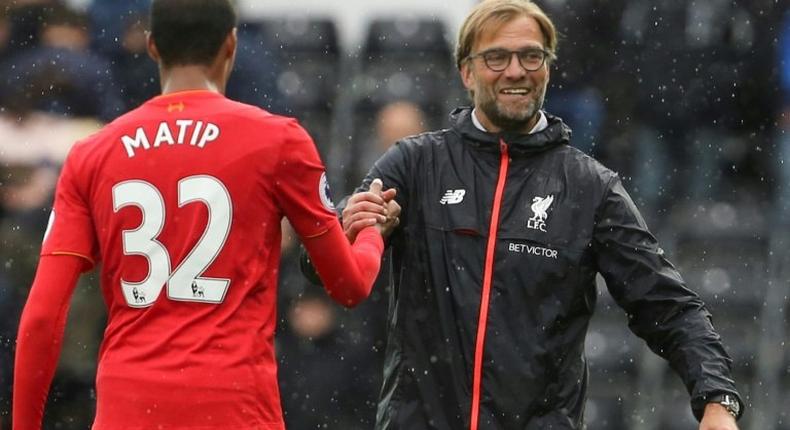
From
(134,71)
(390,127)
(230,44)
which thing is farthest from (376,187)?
(134,71)

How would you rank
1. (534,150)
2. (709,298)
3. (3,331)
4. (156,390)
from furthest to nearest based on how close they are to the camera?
(709,298) → (3,331) → (534,150) → (156,390)

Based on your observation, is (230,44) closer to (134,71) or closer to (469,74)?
(469,74)

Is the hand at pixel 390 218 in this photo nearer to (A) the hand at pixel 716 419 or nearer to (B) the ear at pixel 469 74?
(B) the ear at pixel 469 74

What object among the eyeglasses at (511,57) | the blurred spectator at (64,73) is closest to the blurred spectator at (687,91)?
the blurred spectator at (64,73)

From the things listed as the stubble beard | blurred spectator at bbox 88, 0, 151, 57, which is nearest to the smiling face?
the stubble beard

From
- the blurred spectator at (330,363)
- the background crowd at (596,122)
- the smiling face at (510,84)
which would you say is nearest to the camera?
the smiling face at (510,84)

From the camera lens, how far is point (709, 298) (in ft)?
28.9

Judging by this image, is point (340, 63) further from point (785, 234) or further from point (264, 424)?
point (264, 424)

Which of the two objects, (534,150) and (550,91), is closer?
(534,150)

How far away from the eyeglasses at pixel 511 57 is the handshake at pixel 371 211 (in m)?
0.55

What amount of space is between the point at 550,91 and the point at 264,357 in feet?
15.9

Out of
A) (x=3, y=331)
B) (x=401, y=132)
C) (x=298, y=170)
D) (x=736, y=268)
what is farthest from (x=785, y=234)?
(x=298, y=170)

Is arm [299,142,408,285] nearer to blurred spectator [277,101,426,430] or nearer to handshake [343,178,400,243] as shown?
handshake [343,178,400,243]

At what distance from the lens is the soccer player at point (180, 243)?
13.5 feet
